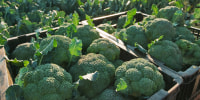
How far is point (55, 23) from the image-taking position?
2895 millimetres

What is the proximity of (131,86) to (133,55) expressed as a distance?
0.53 metres

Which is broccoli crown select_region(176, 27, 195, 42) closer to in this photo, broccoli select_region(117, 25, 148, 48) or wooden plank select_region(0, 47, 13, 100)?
broccoli select_region(117, 25, 148, 48)

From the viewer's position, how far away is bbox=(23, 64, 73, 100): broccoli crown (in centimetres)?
137

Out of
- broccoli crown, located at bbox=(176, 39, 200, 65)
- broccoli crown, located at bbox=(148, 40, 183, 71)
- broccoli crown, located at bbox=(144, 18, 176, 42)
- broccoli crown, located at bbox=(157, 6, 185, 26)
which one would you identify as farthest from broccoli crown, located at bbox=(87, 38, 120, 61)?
broccoli crown, located at bbox=(157, 6, 185, 26)

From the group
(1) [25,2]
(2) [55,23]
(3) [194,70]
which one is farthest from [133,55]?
(1) [25,2]

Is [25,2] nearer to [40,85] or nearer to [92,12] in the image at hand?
[92,12]

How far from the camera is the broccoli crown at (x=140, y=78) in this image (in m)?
1.51

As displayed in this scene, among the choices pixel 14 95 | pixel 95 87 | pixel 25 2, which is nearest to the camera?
pixel 14 95

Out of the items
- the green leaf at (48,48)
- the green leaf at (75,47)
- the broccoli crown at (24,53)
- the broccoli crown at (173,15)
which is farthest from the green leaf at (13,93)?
the broccoli crown at (173,15)

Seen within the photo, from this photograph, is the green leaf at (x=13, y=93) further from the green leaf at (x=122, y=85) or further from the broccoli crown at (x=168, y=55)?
the broccoli crown at (x=168, y=55)

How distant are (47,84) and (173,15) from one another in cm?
203

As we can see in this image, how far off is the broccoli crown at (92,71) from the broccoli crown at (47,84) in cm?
17

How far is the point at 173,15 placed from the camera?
253 cm

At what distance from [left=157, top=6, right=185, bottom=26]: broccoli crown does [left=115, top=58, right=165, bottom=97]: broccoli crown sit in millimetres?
1179
